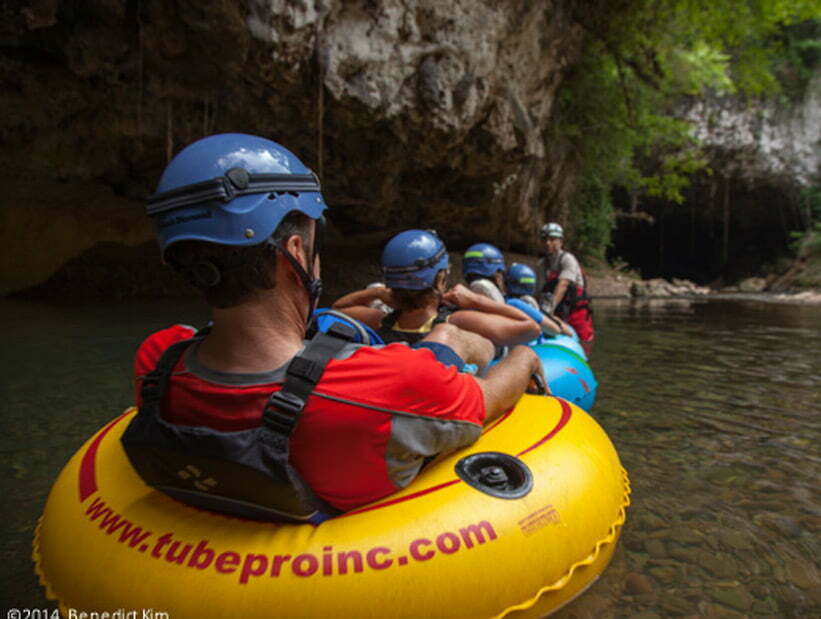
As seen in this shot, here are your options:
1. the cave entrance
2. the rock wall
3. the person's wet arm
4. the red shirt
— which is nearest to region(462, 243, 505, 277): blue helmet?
the person's wet arm

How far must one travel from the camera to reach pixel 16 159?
8.21 meters

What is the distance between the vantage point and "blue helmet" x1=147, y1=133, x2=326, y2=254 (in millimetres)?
1302

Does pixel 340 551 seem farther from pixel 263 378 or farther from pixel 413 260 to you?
pixel 413 260

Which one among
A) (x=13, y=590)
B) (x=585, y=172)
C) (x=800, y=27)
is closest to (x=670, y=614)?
(x=13, y=590)

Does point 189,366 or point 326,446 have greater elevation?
point 189,366

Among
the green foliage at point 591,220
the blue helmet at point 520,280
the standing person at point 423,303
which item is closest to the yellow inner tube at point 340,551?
the standing person at point 423,303

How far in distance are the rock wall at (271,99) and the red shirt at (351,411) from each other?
659 centimetres

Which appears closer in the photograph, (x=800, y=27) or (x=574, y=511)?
(x=574, y=511)

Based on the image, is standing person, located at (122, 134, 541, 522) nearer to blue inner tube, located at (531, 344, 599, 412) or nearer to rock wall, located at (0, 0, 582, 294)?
blue inner tube, located at (531, 344, 599, 412)

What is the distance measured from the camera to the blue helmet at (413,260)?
101 inches

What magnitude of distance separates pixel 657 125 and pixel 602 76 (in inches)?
127

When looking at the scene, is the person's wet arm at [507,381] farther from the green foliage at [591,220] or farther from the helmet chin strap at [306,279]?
the green foliage at [591,220]

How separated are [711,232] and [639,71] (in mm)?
15564

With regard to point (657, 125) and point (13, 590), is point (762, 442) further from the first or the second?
point (657, 125)
